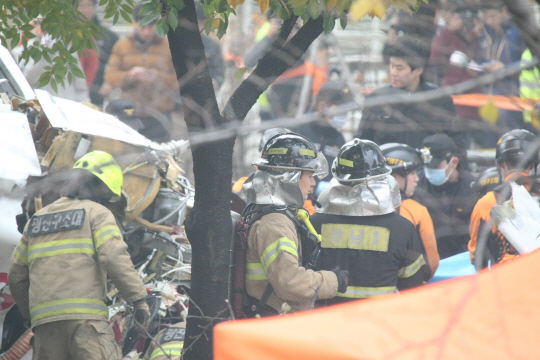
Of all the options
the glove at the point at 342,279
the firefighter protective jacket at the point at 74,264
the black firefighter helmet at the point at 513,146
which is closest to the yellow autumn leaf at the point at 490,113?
the glove at the point at 342,279

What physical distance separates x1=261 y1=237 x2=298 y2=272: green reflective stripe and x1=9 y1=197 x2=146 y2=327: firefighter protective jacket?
105 cm

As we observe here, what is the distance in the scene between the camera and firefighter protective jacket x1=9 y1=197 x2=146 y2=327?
15.0 feet

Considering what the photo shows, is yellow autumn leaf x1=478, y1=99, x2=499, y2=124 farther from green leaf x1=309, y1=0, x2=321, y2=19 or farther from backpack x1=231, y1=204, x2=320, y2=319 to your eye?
backpack x1=231, y1=204, x2=320, y2=319

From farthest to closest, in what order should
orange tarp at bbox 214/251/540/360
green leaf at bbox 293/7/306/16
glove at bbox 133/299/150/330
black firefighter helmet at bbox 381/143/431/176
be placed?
black firefighter helmet at bbox 381/143/431/176
glove at bbox 133/299/150/330
green leaf at bbox 293/7/306/16
orange tarp at bbox 214/251/540/360

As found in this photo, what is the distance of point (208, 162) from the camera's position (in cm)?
395

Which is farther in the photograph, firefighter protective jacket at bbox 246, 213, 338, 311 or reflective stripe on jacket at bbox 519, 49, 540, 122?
firefighter protective jacket at bbox 246, 213, 338, 311

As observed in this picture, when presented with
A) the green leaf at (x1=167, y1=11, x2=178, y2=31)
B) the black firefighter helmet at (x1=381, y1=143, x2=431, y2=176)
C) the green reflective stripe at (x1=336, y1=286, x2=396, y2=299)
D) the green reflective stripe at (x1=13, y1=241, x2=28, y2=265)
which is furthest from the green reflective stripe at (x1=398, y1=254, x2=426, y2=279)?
the green reflective stripe at (x1=13, y1=241, x2=28, y2=265)

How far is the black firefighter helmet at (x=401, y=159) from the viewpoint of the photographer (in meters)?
5.76

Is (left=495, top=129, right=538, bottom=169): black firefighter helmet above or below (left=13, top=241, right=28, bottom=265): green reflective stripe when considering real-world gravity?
above

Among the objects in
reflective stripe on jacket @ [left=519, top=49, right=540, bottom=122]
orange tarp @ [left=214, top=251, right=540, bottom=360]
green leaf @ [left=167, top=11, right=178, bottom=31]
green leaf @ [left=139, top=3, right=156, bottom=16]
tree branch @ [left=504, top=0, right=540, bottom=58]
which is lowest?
orange tarp @ [left=214, top=251, right=540, bottom=360]

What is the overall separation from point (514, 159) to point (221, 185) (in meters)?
2.75

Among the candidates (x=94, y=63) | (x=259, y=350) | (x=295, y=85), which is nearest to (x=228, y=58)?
(x=295, y=85)

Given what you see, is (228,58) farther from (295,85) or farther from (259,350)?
(259,350)

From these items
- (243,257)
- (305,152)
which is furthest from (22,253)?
(305,152)
